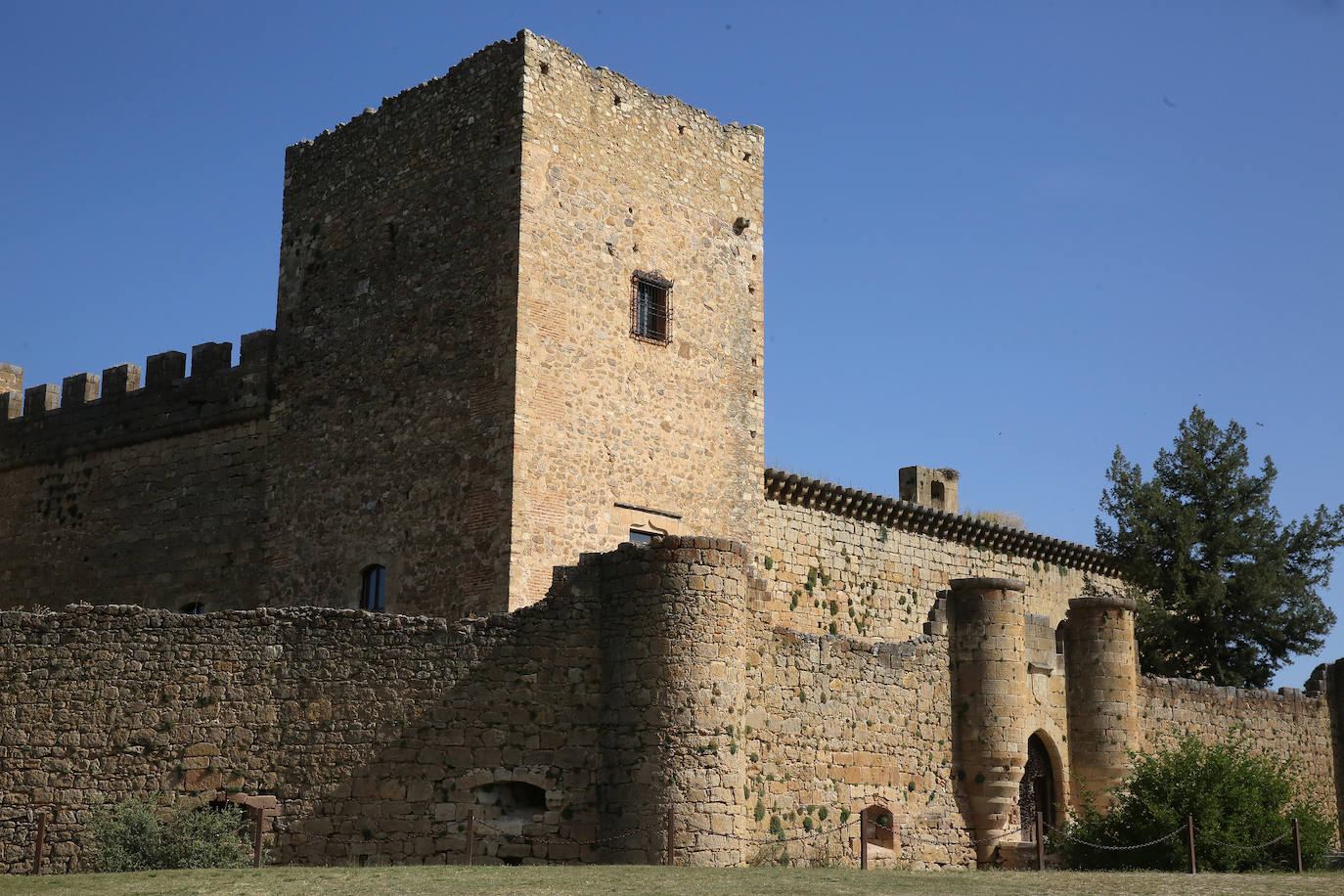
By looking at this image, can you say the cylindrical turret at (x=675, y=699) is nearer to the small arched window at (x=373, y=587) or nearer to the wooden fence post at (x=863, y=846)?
the wooden fence post at (x=863, y=846)

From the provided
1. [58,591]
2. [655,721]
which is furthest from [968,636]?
[58,591]

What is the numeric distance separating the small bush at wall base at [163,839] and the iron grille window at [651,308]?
988cm

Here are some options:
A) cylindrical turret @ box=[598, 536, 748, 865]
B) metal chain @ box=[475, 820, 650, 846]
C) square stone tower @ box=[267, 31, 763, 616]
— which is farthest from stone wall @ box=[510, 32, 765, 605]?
metal chain @ box=[475, 820, 650, 846]

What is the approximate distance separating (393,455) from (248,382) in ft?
12.8

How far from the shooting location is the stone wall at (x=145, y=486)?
2670cm

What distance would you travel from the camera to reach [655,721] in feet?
61.7

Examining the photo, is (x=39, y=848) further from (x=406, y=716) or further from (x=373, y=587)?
(x=373, y=587)

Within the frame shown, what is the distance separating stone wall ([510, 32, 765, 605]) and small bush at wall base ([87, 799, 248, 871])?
5.51 m

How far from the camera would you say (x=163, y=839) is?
18109 mm

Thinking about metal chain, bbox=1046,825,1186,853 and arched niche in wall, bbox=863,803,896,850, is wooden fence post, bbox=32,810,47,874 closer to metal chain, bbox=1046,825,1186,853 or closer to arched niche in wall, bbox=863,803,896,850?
arched niche in wall, bbox=863,803,896,850

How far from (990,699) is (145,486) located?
1439cm

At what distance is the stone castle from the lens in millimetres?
18984

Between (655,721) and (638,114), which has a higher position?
(638,114)

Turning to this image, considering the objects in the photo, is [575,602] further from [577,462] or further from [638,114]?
[638,114]
